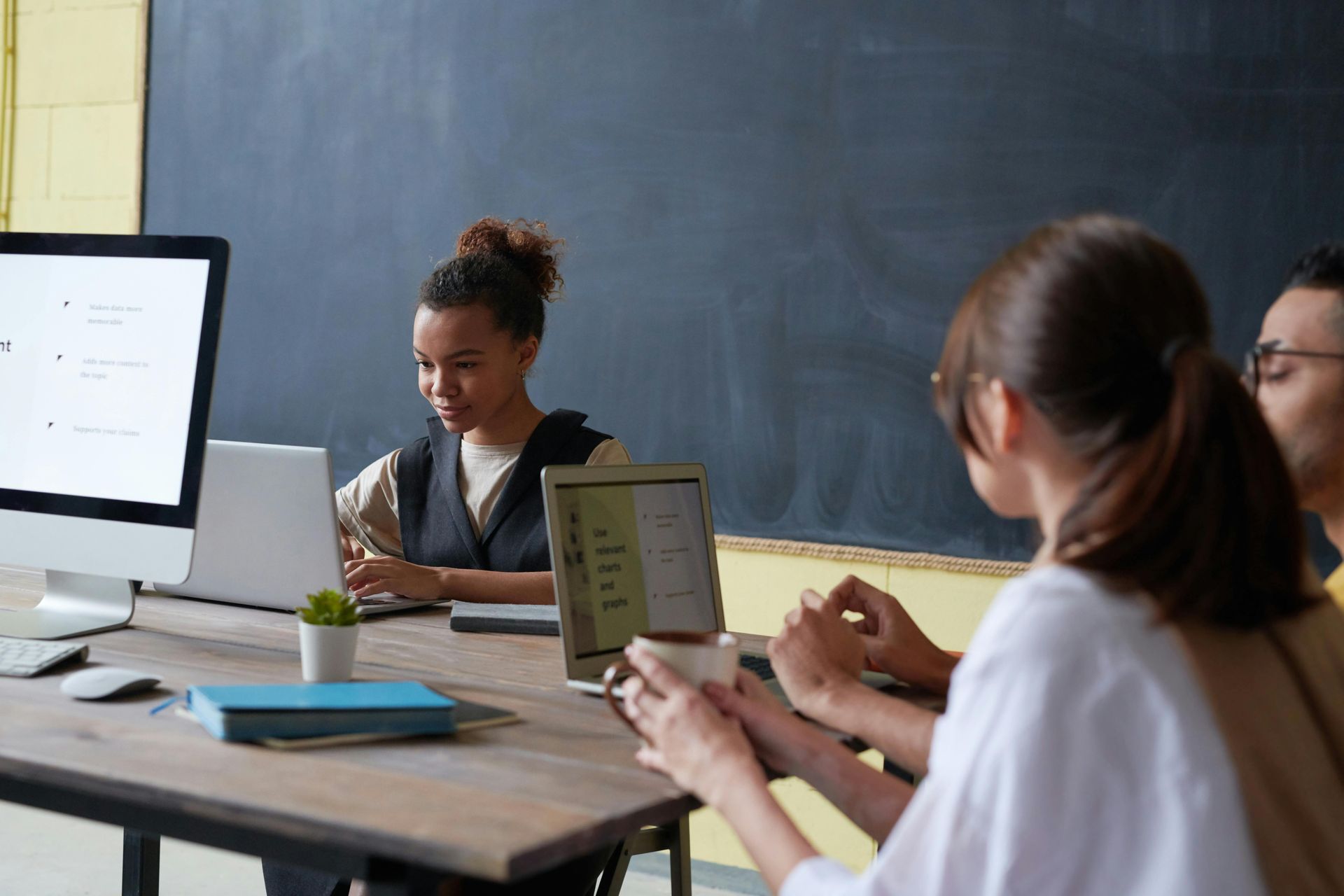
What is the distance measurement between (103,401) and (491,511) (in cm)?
91

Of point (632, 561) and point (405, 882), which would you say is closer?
point (405, 882)

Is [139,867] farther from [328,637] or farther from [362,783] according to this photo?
[362,783]

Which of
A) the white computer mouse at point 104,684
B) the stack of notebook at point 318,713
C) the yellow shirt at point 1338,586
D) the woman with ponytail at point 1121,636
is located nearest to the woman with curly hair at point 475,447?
the white computer mouse at point 104,684

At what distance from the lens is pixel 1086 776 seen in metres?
0.82

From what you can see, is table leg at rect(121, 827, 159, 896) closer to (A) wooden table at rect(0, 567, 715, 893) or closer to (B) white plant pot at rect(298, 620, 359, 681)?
(A) wooden table at rect(0, 567, 715, 893)

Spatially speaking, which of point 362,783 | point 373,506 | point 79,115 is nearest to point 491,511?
point 373,506

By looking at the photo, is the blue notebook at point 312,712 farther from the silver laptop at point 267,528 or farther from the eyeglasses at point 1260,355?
the eyeglasses at point 1260,355

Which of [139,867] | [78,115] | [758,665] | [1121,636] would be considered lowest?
[139,867]

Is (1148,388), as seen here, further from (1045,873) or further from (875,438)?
(875,438)

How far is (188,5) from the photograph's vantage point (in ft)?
12.7

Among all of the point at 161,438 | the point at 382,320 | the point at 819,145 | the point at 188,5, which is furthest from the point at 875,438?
the point at 188,5

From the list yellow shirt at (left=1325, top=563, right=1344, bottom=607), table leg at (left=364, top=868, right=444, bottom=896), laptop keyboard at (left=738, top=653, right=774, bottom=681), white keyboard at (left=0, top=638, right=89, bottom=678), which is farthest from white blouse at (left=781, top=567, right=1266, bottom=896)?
white keyboard at (left=0, top=638, right=89, bottom=678)

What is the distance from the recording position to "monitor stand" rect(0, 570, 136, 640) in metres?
1.70

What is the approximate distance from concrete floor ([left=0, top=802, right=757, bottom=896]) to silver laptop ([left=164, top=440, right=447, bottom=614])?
1347mm
